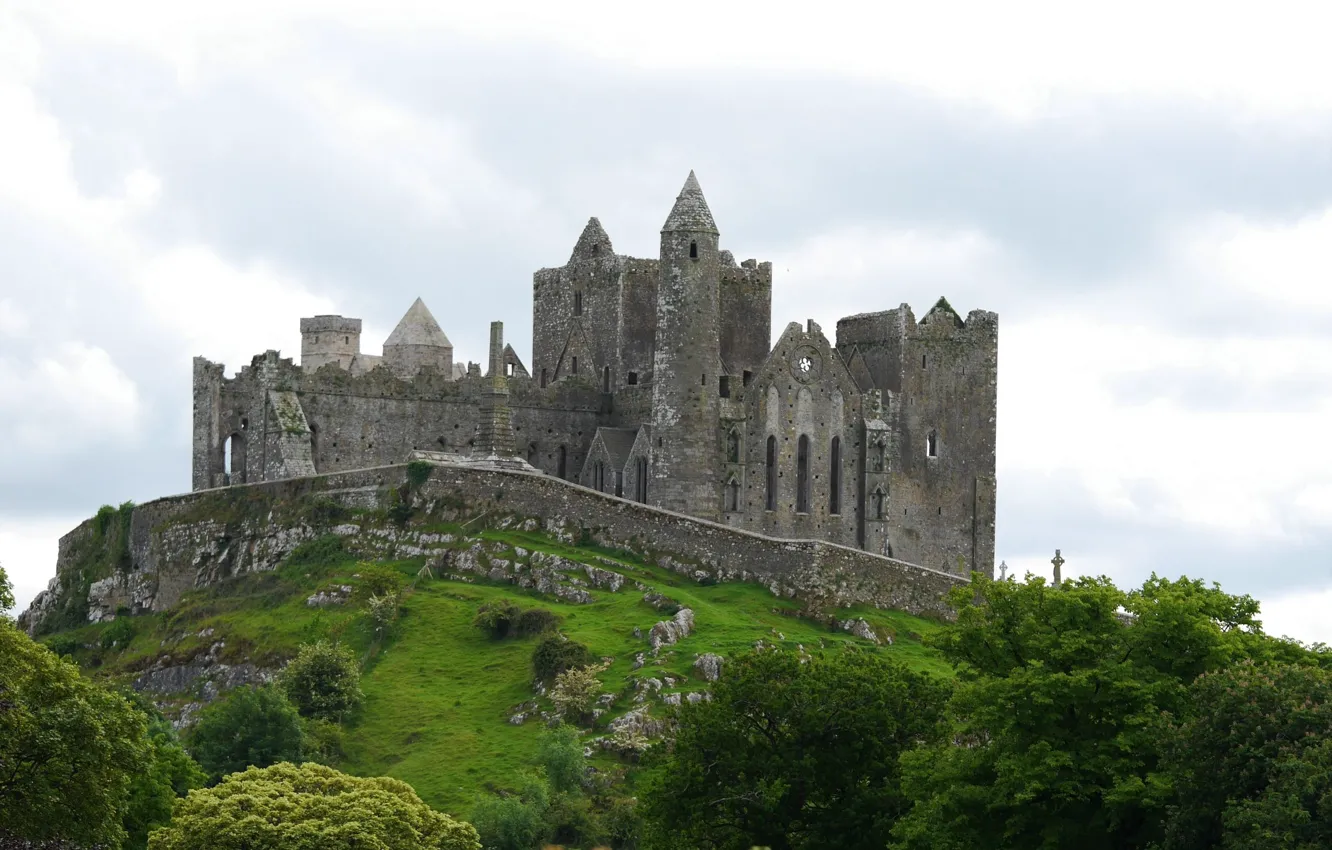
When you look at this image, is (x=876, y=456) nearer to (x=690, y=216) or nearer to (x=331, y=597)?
(x=690, y=216)

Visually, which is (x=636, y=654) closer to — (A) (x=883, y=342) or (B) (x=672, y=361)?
(B) (x=672, y=361)

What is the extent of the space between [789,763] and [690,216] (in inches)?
1509

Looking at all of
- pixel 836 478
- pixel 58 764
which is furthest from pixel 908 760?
pixel 836 478

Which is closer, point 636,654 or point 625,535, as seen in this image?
point 636,654

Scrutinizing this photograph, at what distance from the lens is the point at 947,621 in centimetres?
8250

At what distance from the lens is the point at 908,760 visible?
56375mm

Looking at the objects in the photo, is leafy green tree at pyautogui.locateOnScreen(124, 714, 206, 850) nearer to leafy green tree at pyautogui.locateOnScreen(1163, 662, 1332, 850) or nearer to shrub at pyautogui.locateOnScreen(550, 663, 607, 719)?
shrub at pyautogui.locateOnScreen(550, 663, 607, 719)

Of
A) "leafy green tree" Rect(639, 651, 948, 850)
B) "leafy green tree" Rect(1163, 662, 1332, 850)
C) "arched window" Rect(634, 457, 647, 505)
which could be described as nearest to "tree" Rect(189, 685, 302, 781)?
"leafy green tree" Rect(639, 651, 948, 850)

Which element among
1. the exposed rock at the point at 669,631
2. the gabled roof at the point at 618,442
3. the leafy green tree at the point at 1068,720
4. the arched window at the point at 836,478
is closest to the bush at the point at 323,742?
the exposed rock at the point at 669,631

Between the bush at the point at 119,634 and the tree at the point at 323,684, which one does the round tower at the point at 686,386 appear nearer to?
the tree at the point at 323,684

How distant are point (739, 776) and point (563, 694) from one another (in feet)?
47.4

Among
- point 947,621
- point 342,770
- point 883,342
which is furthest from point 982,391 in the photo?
point 342,770

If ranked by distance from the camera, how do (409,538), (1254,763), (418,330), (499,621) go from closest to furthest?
(1254,763) → (499,621) → (409,538) → (418,330)

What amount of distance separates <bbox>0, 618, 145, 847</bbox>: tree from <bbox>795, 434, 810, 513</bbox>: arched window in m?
47.3
